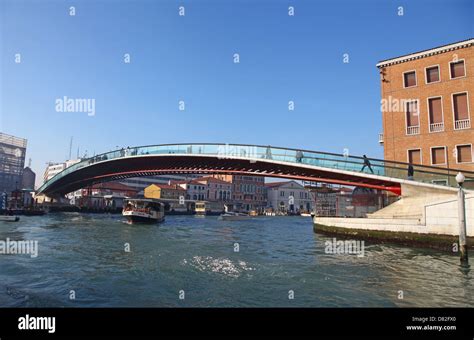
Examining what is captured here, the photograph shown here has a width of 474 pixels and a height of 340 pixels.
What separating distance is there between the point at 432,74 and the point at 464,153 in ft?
18.9

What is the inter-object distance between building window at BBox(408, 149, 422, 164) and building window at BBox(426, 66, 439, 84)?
15.4 feet

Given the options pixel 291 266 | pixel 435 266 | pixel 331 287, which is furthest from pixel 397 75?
pixel 331 287

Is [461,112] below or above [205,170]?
above

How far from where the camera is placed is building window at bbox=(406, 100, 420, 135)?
878 inches

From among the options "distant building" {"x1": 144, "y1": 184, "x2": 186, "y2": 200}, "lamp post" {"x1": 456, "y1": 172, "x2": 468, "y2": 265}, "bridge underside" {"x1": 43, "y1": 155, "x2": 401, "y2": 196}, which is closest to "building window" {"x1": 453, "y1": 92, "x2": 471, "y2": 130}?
"bridge underside" {"x1": 43, "y1": 155, "x2": 401, "y2": 196}

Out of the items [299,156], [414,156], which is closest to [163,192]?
[299,156]

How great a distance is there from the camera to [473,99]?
20172mm

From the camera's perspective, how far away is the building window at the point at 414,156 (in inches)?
869

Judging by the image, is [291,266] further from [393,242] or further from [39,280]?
[393,242]

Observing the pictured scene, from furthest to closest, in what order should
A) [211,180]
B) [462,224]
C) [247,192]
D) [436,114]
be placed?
1. [247,192]
2. [211,180]
3. [436,114]
4. [462,224]

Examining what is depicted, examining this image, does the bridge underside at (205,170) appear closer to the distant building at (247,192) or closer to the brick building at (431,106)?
the brick building at (431,106)

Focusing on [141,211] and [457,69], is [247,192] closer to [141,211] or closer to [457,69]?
[141,211]

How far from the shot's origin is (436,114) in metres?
21.7
